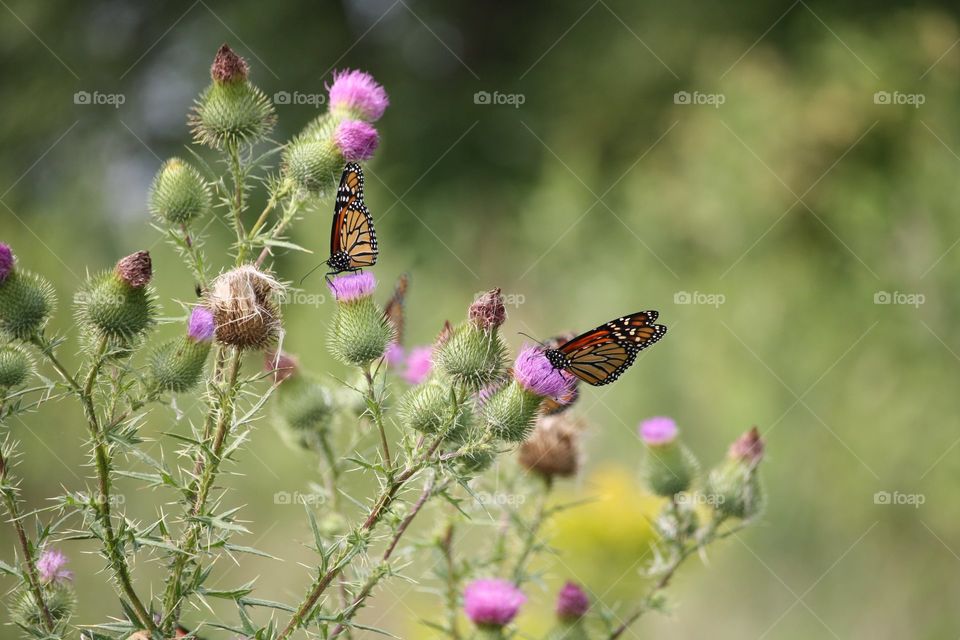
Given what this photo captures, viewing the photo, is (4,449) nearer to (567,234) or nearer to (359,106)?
(359,106)

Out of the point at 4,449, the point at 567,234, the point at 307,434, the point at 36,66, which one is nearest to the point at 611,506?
the point at 567,234

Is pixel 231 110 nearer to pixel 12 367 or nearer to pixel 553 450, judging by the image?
pixel 12 367

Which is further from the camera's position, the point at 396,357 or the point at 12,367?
the point at 396,357

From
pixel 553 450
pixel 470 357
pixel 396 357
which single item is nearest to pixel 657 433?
pixel 553 450

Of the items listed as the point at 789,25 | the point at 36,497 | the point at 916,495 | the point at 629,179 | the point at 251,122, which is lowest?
the point at 36,497

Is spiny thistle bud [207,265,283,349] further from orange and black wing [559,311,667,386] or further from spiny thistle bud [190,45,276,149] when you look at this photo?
orange and black wing [559,311,667,386]

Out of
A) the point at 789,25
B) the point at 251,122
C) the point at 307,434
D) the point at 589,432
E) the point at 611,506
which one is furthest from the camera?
the point at 789,25

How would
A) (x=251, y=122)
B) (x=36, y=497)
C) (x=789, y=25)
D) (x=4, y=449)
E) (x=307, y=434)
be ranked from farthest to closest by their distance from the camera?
1. (x=36, y=497)
2. (x=789, y=25)
3. (x=307, y=434)
4. (x=251, y=122)
5. (x=4, y=449)
